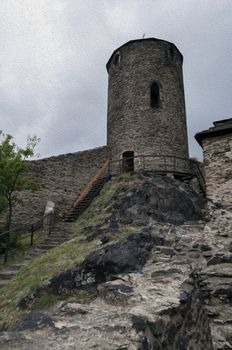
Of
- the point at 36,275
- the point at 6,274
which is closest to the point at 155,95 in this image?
the point at 6,274

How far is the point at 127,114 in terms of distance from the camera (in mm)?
17047

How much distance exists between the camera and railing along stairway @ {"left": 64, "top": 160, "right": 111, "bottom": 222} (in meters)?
14.0

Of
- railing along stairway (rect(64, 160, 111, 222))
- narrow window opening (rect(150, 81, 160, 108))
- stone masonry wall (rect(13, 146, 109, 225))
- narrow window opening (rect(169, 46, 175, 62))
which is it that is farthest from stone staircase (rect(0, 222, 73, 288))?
narrow window opening (rect(169, 46, 175, 62))

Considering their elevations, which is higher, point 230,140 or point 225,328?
point 230,140

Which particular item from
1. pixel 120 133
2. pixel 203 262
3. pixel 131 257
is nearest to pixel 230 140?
pixel 203 262

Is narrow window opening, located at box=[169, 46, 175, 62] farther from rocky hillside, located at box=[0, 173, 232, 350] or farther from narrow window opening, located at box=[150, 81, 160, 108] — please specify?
rocky hillside, located at box=[0, 173, 232, 350]

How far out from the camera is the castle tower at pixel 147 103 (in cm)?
1642

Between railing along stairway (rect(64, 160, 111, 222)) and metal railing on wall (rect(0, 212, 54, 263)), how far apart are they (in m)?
0.82

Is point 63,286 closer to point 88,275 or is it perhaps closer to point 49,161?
point 88,275

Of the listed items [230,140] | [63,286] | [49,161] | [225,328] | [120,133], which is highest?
[120,133]

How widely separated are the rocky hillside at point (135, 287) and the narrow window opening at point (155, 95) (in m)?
6.97

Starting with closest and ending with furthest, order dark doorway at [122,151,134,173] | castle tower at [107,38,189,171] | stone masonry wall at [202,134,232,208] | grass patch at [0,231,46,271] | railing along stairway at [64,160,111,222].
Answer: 1. stone masonry wall at [202,134,232,208]
2. grass patch at [0,231,46,271]
3. railing along stairway at [64,160,111,222]
4. castle tower at [107,38,189,171]
5. dark doorway at [122,151,134,173]

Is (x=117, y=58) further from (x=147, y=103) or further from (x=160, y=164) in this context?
(x=160, y=164)

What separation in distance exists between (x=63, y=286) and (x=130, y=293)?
7.45 feet
